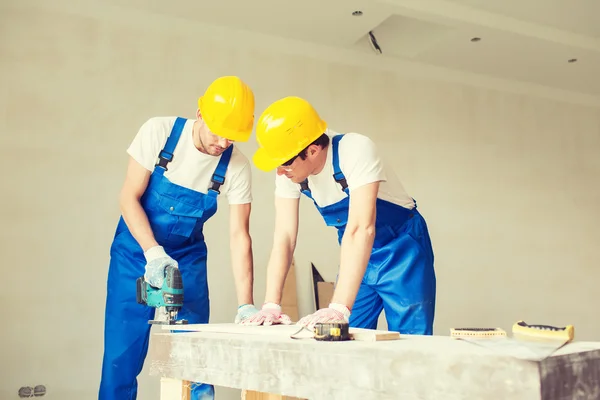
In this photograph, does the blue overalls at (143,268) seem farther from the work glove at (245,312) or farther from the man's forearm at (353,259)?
the man's forearm at (353,259)

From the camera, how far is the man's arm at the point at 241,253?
2.57 metres

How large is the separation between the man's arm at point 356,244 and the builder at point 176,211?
61 centimetres

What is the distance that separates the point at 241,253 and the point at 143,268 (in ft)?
1.45

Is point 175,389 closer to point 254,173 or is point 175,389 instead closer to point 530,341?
point 530,341

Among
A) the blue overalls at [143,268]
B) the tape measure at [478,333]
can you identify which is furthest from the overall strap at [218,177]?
the tape measure at [478,333]

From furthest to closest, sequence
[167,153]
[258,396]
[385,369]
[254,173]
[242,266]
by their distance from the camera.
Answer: [254,173]
[242,266]
[167,153]
[258,396]
[385,369]

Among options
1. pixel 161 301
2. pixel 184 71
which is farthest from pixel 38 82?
pixel 161 301

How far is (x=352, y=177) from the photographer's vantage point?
6.95 ft

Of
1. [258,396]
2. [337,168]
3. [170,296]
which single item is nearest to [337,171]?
[337,168]

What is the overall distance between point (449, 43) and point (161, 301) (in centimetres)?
365

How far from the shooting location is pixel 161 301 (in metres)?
2.16

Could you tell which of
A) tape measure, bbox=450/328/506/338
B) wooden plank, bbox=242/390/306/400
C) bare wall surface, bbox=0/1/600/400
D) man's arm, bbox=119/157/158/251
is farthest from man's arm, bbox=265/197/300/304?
bare wall surface, bbox=0/1/600/400

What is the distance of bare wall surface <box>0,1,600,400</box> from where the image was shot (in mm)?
3590

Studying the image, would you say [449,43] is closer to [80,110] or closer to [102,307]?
[80,110]
